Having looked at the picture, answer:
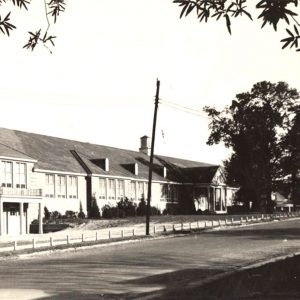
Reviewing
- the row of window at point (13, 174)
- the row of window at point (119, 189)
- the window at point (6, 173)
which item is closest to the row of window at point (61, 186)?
the row of window at point (119, 189)

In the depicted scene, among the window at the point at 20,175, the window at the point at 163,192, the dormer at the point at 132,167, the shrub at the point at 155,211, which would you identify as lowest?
the shrub at the point at 155,211

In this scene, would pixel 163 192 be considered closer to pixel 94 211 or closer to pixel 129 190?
pixel 129 190

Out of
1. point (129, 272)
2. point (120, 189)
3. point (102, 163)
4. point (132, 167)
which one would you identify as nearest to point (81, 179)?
point (102, 163)

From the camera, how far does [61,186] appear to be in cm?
5053

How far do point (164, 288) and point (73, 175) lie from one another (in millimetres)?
40761

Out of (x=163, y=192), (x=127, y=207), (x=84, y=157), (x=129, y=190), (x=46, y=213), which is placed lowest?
(x=46, y=213)

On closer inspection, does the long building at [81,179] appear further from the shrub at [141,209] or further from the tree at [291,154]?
the tree at [291,154]

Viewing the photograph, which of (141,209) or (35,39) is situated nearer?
(35,39)

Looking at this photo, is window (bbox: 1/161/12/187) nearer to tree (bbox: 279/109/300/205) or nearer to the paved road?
the paved road

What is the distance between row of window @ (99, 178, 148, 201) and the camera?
5622 centimetres

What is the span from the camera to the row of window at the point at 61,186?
48781mm

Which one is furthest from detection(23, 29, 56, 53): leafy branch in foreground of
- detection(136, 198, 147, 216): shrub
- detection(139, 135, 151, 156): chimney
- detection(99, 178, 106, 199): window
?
detection(139, 135, 151, 156): chimney

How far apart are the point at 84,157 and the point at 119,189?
16.2ft

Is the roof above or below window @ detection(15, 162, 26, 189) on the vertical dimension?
above
